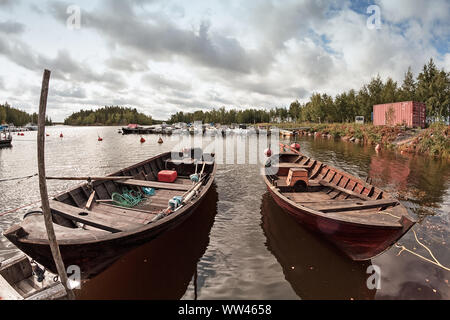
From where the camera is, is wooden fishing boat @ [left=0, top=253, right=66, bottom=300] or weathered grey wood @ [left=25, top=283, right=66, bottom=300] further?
wooden fishing boat @ [left=0, top=253, right=66, bottom=300]

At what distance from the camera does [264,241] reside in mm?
7672

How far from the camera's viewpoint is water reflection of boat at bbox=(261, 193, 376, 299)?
5.34 metres

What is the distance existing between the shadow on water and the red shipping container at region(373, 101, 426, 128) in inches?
1707

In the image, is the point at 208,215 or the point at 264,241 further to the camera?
the point at 208,215

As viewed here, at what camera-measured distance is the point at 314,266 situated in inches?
244

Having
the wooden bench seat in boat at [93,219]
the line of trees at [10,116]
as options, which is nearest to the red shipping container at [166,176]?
the wooden bench seat in boat at [93,219]

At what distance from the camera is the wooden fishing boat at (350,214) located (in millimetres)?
5223

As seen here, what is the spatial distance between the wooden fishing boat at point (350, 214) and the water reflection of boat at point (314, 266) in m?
0.45

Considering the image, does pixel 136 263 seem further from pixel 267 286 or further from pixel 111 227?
pixel 267 286

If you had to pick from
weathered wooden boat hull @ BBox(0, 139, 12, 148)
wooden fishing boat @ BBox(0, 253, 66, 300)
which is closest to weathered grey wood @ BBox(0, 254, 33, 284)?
wooden fishing boat @ BBox(0, 253, 66, 300)

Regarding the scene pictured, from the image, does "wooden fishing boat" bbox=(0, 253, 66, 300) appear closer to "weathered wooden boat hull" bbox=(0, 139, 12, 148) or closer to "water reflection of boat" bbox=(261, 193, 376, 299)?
"water reflection of boat" bbox=(261, 193, 376, 299)

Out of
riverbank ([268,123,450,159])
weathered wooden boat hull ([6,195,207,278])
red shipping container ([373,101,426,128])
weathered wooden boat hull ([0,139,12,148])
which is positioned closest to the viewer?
weathered wooden boat hull ([6,195,207,278])

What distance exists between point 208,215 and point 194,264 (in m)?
3.40
